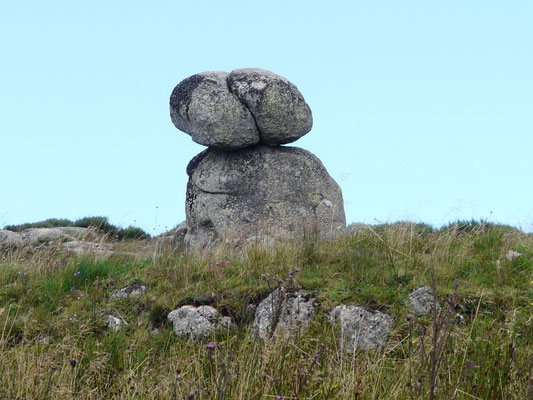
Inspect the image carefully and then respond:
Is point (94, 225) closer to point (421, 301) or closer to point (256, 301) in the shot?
point (256, 301)

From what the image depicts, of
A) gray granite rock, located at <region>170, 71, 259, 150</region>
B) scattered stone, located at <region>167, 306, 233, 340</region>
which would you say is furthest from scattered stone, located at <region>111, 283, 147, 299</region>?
gray granite rock, located at <region>170, 71, 259, 150</region>

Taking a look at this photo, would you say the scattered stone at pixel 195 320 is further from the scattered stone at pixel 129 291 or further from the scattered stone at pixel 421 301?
the scattered stone at pixel 421 301

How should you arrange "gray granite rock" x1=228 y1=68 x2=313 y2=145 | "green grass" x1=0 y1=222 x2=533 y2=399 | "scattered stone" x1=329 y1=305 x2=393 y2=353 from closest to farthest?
"green grass" x1=0 y1=222 x2=533 y2=399, "scattered stone" x1=329 y1=305 x2=393 y2=353, "gray granite rock" x1=228 y1=68 x2=313 y2=145

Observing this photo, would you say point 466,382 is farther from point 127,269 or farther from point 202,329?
point 127,269

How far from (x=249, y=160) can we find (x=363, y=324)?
21.0 feet

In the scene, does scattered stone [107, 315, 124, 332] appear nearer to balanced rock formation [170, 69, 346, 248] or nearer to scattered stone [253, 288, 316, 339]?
scattered stone [253, 288, 316, 339]

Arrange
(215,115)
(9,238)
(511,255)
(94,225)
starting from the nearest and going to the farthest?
1. (511,255)
2. (215,115)
3. (9,238)
4. (94,225)

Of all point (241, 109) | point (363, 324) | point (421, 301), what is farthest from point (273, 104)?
point (363, 324)

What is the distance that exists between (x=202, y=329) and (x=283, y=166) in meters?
6.01

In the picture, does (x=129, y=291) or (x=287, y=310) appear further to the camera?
(x=129, y=291)

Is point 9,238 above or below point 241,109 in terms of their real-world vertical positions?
below

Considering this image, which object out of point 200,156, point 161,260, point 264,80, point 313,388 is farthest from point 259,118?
point 313,388

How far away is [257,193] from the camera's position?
1291cm

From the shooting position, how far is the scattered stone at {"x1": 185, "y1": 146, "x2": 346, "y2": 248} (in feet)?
42.1
